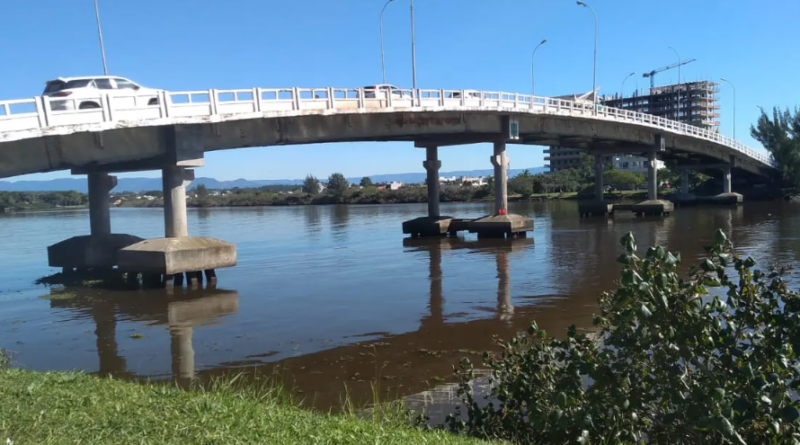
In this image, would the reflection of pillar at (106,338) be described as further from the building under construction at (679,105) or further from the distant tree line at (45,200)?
the building under construction at (679,105)

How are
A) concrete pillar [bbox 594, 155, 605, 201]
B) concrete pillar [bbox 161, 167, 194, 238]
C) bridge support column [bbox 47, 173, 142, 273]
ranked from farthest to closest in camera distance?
1. concrete pillar [bbox 594, 155, 605, 201]
2. bridge support column [bbox 47, 173, 142, 273]
3. concrete pillar [bbox 161, 167, 194, 238]

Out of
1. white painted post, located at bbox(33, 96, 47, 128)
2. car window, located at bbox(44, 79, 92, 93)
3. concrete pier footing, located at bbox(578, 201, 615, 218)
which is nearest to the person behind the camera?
white painted post, located at bbox(33, 96, 47, 128)

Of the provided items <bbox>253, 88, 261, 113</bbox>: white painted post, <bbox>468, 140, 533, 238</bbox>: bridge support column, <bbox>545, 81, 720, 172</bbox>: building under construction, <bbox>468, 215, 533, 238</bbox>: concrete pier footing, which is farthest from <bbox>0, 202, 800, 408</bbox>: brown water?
<bbox>545, 81, 720, 172</bbox>: building under construction

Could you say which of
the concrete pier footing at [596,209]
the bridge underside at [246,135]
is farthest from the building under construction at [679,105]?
the bridge underside at [246,135]

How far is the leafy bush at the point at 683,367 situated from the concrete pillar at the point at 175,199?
741 inches

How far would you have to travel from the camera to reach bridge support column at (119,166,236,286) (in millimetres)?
20750

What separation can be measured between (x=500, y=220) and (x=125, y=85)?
21.9 m

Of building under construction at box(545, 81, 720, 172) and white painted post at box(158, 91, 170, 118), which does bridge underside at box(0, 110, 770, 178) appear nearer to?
white painted post at box(158, 91, 170, 118)

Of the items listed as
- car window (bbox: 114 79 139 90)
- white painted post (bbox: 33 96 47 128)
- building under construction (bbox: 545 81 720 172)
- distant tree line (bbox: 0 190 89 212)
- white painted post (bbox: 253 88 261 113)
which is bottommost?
distant tree line (bbox: 0 190 89 212)

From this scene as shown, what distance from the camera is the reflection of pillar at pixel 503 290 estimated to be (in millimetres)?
14922

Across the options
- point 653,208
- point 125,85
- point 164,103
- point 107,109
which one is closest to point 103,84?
point 125,85

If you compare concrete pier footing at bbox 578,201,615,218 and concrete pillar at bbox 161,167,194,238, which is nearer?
concrete pillar at bbox 161,167,194,238

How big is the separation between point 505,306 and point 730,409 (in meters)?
10.6

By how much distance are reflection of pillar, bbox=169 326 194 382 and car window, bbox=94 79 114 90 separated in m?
10.4
